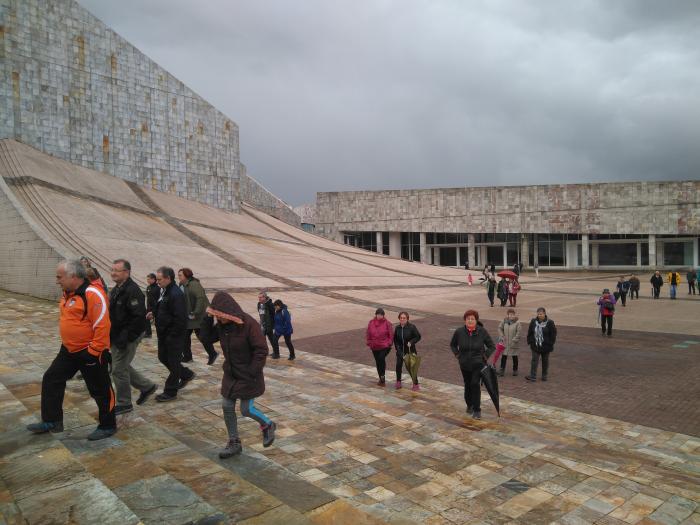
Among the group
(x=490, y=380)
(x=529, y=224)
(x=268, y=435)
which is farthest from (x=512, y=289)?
(x=529, y=224)

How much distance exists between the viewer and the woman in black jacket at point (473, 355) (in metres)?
6.23

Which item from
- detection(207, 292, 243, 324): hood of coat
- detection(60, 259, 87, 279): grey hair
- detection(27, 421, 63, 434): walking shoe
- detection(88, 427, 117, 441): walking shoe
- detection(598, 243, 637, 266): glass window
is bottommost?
detection(88, 427, 117, 441): walking shoe

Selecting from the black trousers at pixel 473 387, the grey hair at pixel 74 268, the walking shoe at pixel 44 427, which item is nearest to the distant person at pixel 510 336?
the black trousers at pixel 473 387

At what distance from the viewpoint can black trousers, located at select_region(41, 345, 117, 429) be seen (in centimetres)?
411

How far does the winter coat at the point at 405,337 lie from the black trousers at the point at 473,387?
1.51 meters

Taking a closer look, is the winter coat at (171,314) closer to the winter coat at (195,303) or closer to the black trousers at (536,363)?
the winter coat at (195,303)

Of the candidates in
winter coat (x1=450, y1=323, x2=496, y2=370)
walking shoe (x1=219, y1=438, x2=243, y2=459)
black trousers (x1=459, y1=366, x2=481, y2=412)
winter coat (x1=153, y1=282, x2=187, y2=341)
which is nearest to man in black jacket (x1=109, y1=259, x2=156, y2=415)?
winter coat (x1=153, y1=282, x2=187, y2=341)

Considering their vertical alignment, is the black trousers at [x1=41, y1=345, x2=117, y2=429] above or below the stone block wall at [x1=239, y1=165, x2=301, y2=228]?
below

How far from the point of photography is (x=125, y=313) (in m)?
5.06

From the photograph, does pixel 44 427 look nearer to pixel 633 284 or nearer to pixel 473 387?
pixel 473 387

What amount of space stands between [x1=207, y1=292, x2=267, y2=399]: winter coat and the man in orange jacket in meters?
0.96

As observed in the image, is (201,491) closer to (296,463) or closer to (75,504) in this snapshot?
(75,504)

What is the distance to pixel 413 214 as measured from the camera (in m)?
49.8

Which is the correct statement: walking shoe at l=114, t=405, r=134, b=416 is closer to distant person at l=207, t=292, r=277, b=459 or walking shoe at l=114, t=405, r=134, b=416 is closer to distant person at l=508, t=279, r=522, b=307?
distant person at l=207, t=292, r=277, b=459
